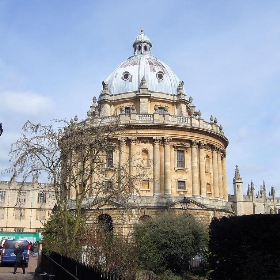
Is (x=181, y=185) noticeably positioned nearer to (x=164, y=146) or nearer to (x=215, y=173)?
(x=164, y=146)

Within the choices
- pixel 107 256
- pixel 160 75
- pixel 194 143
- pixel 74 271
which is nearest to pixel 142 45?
pixel 160 75

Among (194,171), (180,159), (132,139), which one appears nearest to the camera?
(132,139)

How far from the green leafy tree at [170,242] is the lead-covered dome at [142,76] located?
84.4 ft

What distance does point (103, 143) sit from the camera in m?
21.3

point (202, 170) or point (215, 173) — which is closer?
point (202, 170)

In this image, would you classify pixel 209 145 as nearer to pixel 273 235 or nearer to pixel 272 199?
pixel 273 235

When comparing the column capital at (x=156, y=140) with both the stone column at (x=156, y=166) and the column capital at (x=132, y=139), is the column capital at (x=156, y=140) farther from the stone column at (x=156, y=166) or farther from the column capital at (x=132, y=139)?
the column capital at (x=132, y=139)

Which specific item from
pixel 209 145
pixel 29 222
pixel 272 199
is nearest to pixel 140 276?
pixel 209 145

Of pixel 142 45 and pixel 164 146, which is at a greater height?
pixel 142 45

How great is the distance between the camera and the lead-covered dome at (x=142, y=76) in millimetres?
49219

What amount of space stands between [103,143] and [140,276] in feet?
23.3

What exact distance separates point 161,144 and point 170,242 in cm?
1879

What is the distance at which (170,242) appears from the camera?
24297 mm

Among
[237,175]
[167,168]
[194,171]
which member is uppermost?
[237,175]
